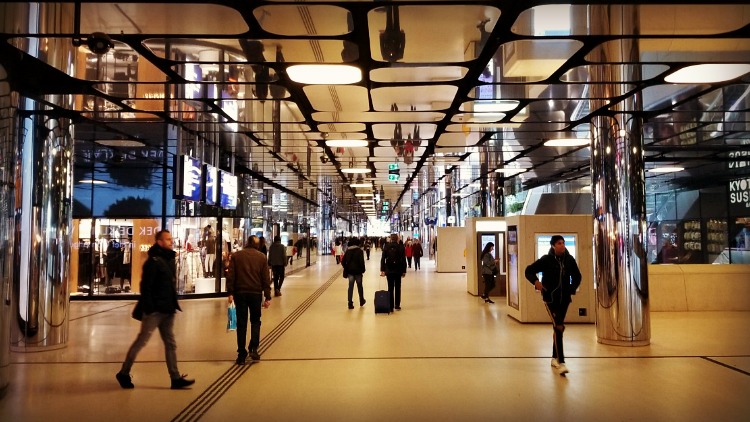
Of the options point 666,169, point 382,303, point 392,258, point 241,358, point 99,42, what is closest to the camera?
point 99,42

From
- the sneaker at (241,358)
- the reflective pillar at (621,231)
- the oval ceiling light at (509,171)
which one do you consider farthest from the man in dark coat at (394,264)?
the oval ceiling light at (509,171)

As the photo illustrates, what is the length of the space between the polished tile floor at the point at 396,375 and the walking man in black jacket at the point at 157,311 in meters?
0.18

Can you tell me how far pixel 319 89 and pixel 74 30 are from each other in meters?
3.36

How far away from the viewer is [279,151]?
1480 centimetres

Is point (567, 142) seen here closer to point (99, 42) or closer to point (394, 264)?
point (394, 264)

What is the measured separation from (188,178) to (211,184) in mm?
1432

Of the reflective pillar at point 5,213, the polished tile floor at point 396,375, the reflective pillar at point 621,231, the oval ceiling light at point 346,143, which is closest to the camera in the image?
the polished tile floor at point 396,375

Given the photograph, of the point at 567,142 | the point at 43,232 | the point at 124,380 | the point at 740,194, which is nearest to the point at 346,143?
the point at 567,142

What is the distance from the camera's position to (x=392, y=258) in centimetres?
1265

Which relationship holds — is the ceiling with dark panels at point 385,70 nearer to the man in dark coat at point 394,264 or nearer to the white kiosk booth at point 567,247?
the white kiosk booth at point 567,247

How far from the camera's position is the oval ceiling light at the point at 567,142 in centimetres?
1309

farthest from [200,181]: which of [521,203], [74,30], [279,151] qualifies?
[521,203]

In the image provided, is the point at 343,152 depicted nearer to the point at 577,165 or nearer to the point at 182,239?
the point at 182,239

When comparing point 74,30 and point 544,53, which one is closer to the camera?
point 74,30
